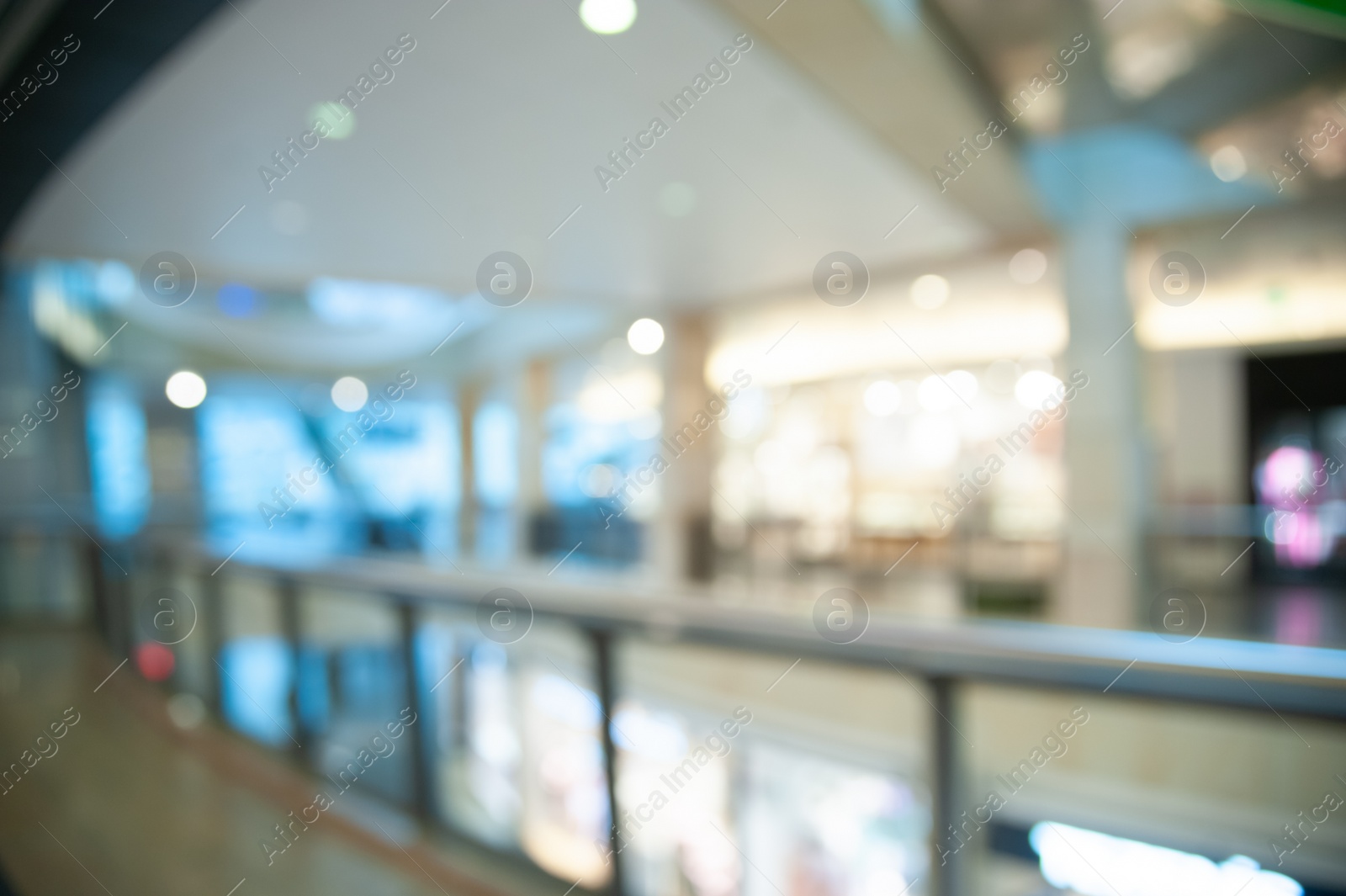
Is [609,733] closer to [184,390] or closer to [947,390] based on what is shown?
[184,390]

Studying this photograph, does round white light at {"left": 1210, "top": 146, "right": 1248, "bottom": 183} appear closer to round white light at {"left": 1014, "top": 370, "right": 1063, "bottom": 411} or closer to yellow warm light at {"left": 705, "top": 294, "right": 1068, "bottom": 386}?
yellow warm light at {"left": 705, "top": 294, "right": 1068, "bottom": 386}

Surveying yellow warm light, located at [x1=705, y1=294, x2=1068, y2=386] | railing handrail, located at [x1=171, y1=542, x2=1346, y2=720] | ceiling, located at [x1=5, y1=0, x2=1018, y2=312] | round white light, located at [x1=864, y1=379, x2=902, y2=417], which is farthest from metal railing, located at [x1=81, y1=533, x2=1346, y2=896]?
round white light, located at [x1=864, y1=379, x2=902, y2=417]

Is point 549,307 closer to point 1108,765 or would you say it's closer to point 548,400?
point 548,400

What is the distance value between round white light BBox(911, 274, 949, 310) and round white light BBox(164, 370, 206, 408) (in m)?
7.27

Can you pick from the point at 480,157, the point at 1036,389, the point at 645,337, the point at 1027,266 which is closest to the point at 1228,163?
the point at 1027,266

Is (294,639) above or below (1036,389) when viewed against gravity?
above

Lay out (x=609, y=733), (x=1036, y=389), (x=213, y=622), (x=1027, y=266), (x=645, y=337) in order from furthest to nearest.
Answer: (x=645, y=337)
(x=1036, y=389)
(x=1027, y=266)
(x=213, y=622)
(x=609, y=733)

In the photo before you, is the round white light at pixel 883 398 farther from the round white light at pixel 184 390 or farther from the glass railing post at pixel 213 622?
the glass railing post at pixel 213 622

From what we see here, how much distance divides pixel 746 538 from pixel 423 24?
26.2ft

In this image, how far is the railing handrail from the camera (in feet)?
2.68

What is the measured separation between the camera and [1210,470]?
8500mm

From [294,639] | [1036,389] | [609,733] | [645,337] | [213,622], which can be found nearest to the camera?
[609,733]

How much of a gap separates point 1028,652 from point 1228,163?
244 inches

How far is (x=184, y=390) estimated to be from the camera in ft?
24.7
